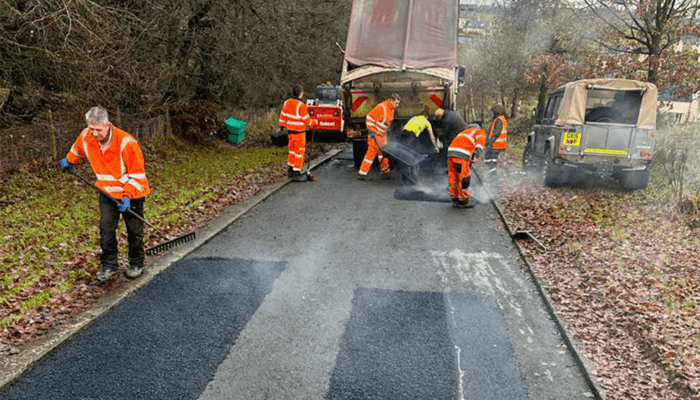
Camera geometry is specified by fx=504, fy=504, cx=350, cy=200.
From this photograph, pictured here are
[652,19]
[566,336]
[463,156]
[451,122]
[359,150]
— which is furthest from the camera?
[359,150]

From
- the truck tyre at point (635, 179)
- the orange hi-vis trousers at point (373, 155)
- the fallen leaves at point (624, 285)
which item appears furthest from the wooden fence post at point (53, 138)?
the truck tyre at point (635, 179)

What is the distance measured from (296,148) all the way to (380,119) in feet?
6.40

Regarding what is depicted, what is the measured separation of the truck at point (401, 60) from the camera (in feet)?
35.5

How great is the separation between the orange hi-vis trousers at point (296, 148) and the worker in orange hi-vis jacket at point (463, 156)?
3.41m

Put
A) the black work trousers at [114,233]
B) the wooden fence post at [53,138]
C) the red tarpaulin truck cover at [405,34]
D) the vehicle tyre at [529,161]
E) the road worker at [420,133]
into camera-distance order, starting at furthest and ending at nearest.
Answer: the vehicle tyre at [529,161]
the red tarpaulin truck cover at [405,34]
the wooden fence post at [53,138]
the road worker at [420,133]
the black work trousers at [114,233]

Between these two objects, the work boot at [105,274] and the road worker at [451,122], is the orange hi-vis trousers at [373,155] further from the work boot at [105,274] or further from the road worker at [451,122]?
the work boot at [105,274]

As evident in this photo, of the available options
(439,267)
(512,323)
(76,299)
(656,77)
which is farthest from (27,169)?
(656,77)

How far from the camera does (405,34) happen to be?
1106 centimetres

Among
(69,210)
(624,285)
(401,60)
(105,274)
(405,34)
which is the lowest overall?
(69,210)

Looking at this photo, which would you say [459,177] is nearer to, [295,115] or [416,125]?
[416,125]

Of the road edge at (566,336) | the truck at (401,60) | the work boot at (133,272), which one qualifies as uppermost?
the truck at (401,60)

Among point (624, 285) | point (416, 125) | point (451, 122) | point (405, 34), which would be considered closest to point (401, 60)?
point (405, 34)

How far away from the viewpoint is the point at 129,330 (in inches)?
172

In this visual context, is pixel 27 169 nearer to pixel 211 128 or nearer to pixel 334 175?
pixel 334 175
